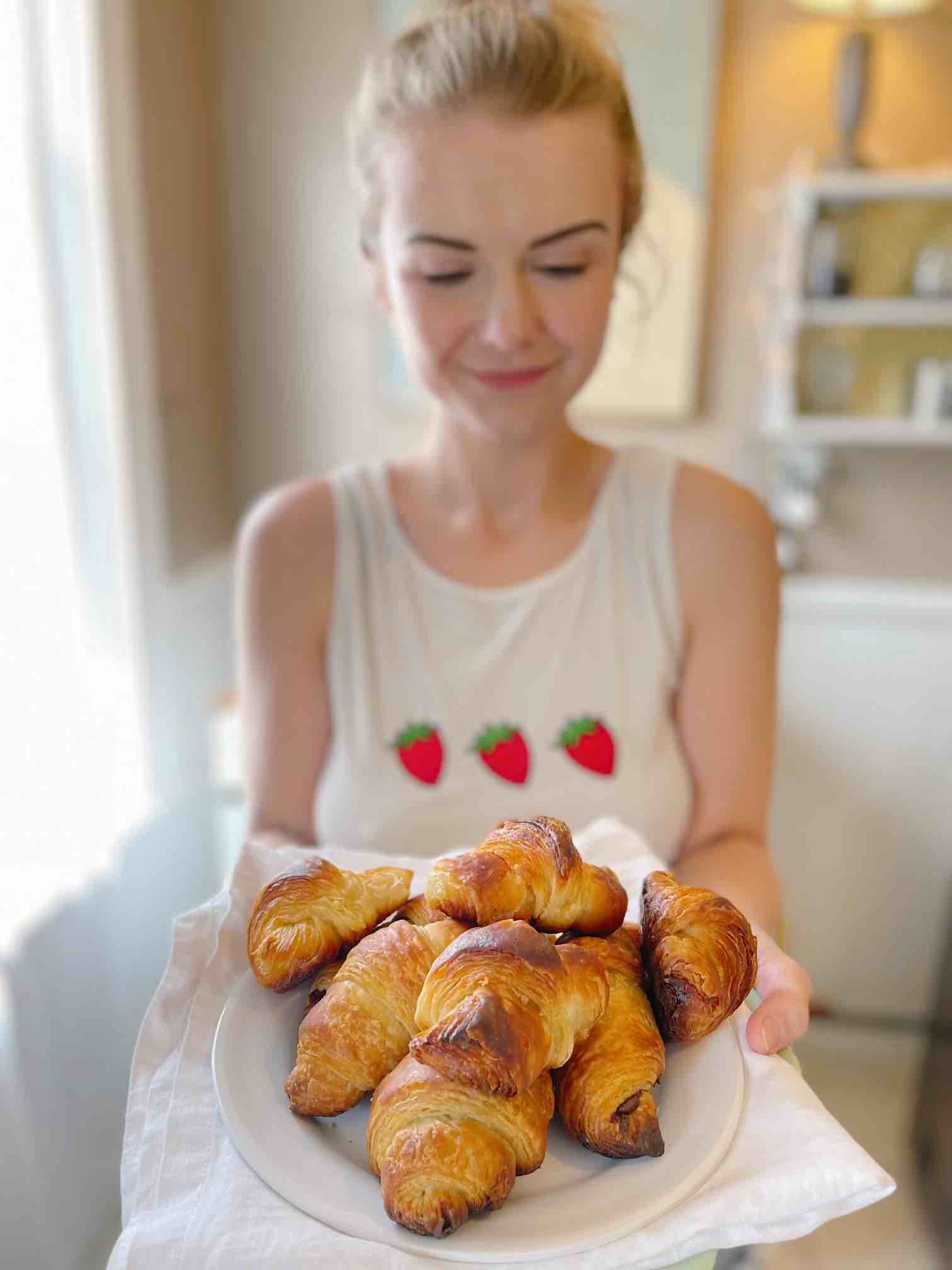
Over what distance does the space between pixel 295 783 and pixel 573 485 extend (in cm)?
41

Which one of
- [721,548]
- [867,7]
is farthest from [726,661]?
[867,7]

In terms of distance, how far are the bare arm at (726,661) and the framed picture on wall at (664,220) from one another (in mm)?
909

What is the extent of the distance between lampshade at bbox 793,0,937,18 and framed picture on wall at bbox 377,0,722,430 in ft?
0.59

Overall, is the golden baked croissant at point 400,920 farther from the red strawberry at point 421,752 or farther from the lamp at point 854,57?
the lamp at point 854,57

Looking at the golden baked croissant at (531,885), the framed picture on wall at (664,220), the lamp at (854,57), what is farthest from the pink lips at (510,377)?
the lamp at (854,57)

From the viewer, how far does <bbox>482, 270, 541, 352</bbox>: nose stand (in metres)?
0.74

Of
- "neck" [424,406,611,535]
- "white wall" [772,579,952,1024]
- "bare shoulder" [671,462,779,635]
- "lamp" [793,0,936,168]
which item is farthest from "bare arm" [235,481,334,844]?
"lamp" [793,0,936,168]

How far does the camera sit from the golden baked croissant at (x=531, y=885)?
0.40m

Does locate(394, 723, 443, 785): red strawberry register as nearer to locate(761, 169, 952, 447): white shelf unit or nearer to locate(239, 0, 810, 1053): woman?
locate(239, 0, 810, 1053): woman

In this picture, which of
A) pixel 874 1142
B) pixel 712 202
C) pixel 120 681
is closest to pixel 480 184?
pixel 120 681

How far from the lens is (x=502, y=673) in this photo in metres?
0.94

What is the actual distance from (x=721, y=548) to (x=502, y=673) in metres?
0.25

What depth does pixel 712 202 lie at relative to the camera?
1891 mm

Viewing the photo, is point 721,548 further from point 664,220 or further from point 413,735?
point 664,220
